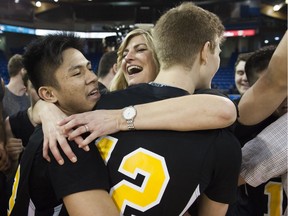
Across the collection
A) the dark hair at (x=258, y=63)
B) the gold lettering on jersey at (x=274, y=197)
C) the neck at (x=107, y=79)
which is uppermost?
the dark hair at (x=258, y=63)

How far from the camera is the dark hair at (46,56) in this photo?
112 cm

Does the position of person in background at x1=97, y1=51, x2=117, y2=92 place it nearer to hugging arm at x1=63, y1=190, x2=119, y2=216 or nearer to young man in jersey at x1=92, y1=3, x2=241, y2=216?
young man in jersey at x1=92, y1=3, x2=241, y2=216

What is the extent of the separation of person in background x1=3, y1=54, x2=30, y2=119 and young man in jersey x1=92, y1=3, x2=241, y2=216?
94.0 inches

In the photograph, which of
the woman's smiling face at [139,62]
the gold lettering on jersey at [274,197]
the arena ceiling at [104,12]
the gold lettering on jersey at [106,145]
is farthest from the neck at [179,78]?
the arena ceiling at [104,12]

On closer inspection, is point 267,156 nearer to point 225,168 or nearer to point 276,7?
point 225,168

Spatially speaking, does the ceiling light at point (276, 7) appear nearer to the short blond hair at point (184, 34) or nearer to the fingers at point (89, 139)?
the short blond hair at point (184, 34)

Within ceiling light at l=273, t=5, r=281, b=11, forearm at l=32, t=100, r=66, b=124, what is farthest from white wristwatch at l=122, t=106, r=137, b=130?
ceiling light at l=273, t=5, r=281, b=11

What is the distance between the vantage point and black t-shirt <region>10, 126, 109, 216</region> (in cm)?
89

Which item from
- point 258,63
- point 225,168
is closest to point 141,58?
point 258,63

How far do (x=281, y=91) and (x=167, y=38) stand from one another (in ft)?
1.36

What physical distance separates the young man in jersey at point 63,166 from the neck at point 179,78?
0.26 meters

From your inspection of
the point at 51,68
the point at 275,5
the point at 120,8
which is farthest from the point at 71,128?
the point at 275,5

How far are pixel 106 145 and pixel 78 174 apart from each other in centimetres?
12

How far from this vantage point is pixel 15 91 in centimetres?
331
